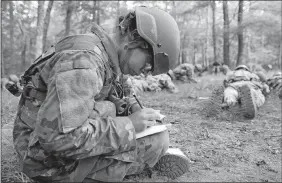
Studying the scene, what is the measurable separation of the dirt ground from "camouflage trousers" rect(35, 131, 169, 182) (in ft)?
0.75

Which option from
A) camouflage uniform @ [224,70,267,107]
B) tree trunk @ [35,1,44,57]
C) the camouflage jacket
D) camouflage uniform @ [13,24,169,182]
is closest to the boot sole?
camouflage uniform @ [13,24,169,182]

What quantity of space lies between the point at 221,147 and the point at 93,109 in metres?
2.13

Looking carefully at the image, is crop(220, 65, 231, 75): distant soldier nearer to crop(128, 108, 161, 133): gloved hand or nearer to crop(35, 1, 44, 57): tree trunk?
crop(35, 1, 44, 57): tree trunk

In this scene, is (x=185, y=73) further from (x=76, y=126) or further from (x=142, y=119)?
(x=76, y=126)

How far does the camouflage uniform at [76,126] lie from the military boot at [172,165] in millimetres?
145

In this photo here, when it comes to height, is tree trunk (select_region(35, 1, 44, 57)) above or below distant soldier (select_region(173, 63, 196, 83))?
above

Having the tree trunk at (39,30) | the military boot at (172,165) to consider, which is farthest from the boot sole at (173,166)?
the tree trunk at (39,30)

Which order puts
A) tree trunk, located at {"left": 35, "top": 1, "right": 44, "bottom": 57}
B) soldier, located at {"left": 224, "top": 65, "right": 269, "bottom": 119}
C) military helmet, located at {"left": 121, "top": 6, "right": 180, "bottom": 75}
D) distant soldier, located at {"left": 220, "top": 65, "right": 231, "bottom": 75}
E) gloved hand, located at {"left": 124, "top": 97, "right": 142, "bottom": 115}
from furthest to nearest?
1. distant soldier, located at {"left": 220, "top": 65, "right": 231, "bottom": 75}
2. tree trunk, located at {"left": 35, "top": 1, "right": 44, "bottom": 57}
3. soldier, located at {"left": 224, "top": 65, "right": 269, "bottom": 119}
4. gloved hand, located at {"left": 124, "top": 97, "right": 142, "bottom": 115}
5. military helmet, located at {"left": 121, "top": 6, "right": 180, "bottom": 75}

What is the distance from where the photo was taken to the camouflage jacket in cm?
157

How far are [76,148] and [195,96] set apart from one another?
6362mm

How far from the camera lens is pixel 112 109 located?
2.09m

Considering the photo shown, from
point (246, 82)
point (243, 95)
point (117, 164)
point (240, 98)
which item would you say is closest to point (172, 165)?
point (117, 164)

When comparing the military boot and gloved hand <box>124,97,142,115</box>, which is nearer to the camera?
the military boot

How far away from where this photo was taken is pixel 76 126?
1.60 metres
